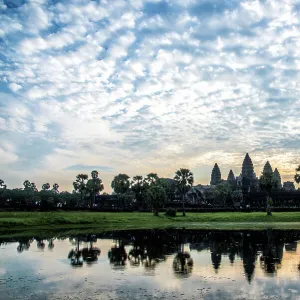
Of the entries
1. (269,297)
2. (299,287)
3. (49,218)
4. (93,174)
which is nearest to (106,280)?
(269,297)

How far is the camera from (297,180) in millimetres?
114312

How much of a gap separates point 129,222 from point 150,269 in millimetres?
42322

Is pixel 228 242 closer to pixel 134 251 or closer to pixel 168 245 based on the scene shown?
pixel 168 245

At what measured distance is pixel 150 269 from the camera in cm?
2472

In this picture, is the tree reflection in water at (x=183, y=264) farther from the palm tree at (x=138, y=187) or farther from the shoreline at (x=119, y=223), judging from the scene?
the palm tree at (x=138, y=187)

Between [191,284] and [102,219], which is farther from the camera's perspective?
[102,219]

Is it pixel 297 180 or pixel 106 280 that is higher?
pixel 297 180

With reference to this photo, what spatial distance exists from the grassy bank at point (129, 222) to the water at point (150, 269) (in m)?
16.9

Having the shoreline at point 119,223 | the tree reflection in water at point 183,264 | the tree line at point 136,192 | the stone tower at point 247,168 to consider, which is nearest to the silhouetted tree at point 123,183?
the tree line at point 136,192

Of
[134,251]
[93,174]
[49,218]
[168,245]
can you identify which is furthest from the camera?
[93,174]

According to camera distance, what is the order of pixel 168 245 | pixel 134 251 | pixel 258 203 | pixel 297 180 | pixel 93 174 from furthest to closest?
pixel 93 174 → pixel 258 203 → pixel 297 180 → pixel 168 245 → pixel 134 251

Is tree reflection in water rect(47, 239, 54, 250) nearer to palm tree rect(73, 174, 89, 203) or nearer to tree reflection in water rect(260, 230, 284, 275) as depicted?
tree reflection in water rect(260, 230, 284, 275)

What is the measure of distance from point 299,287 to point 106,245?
21.6 meters

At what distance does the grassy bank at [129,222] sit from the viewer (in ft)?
189
